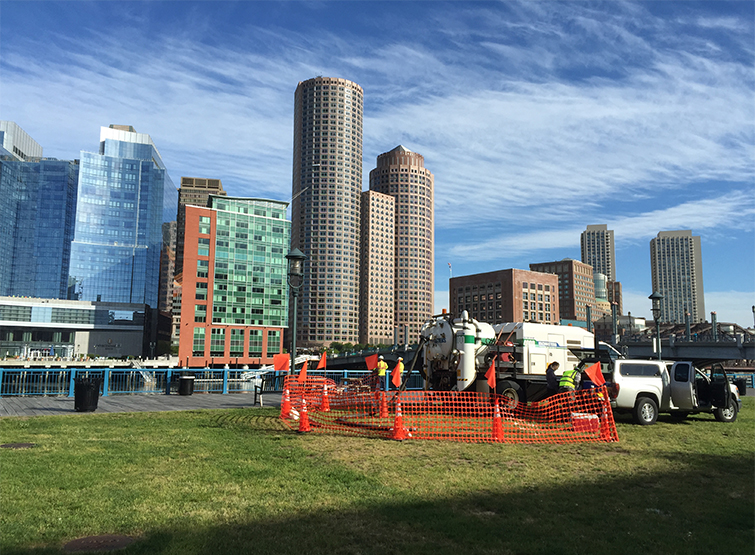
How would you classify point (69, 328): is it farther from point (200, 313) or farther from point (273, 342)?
point (273, 342)

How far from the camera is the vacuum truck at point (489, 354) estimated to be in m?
18.7

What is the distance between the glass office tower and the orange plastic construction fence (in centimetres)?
16090

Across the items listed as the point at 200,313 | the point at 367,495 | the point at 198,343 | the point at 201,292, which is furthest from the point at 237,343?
the point at 367,495

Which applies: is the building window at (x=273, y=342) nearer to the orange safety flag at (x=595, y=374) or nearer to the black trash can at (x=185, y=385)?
the black trash can at (x=185, y=385)

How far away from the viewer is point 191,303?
383 ft

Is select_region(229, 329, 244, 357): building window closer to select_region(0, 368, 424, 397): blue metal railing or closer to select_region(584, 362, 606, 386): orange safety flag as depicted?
select_region(0, 368, 424, 397): blue metal railing

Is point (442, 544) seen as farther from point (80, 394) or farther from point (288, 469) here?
point (80, 394)

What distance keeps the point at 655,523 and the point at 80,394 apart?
16.8 m

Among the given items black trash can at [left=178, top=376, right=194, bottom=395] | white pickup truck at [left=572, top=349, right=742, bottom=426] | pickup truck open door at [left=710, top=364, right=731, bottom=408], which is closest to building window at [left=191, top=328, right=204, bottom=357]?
black trash can at [left=178, top=376, right=194, bottom=395]

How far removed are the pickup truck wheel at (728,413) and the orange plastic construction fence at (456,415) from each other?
5741 millimetres

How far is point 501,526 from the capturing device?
654 cm

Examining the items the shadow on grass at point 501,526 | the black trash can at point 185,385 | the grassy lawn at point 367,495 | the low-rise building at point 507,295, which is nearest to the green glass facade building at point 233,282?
the low-rise building at point 507,295

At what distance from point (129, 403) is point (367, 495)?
15915 millimetres

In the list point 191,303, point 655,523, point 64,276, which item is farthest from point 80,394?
point 64,276
